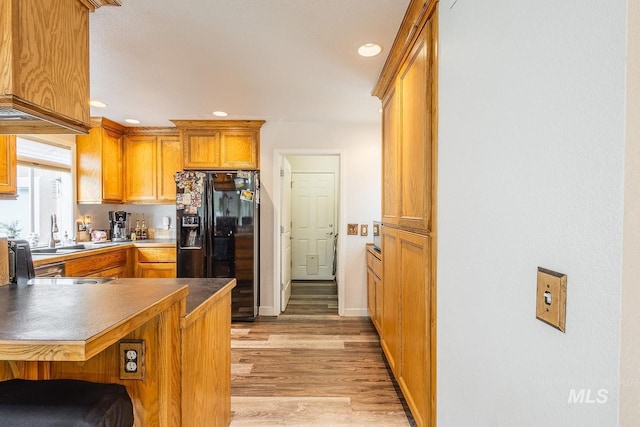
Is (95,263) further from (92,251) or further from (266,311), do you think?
(266,311)

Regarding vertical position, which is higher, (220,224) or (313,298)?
(220,224)

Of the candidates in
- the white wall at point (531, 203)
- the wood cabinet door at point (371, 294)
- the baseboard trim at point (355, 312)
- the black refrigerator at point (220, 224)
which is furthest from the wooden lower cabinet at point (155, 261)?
the white wall at point (531, 203)

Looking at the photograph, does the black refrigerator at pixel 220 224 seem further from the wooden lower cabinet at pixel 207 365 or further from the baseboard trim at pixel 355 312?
the wooden lower cabinet at pixel 207 365

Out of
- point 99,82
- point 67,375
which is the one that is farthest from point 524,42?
point 99,82

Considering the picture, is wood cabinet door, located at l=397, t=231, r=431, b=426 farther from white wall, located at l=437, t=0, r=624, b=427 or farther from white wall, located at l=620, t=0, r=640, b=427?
white wall, located at l=620, t=0, r=640, b=427

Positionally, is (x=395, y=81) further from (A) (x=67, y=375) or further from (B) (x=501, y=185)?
(A) (x=67, y=375)

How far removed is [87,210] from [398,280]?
154 inches

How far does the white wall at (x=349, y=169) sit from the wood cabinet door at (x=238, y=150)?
12 cm

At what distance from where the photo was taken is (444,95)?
4.34ft

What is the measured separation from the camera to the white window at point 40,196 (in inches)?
124

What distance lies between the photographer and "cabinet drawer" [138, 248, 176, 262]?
3797 millimetres

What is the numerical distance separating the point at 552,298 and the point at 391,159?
1.78 m

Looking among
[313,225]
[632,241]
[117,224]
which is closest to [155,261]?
[117,224]

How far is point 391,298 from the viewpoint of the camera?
2346 millimetres
